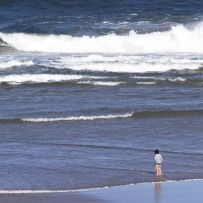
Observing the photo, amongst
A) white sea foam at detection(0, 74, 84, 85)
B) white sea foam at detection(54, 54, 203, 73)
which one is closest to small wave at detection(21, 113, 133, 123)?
white sea foam at detection(0, 74, 84, 85)

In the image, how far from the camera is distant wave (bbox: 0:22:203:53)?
149 ft

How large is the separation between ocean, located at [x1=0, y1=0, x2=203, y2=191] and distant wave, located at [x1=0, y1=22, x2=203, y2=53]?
59 millimetres

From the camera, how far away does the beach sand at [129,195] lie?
1861 centimetres

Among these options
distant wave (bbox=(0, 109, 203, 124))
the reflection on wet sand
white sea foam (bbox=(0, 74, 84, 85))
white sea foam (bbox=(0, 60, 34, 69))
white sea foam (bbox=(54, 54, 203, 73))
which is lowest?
the reflection on wet sand

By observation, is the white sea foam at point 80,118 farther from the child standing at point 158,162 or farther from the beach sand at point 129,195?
the beach sand at point 129,195

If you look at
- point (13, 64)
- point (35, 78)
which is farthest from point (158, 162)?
point (13, 64)

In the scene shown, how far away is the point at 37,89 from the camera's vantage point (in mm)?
32344

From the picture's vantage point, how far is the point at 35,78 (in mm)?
34344

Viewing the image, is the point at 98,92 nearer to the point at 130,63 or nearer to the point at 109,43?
the point at 130,63

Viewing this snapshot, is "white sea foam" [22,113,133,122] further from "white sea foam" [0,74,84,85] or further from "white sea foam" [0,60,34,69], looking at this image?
"white sea foam" [0,60,34,69]

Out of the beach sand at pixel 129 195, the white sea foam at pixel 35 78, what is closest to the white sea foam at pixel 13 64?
the white sea foam at pixel 35 78

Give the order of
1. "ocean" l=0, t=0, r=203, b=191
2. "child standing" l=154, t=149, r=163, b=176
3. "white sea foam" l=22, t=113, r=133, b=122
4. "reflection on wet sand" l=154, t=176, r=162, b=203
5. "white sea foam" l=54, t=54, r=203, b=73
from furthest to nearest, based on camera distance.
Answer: "white sea foam" l=54, t=54, r=203, b=73 < "white sea foam" l=22, t=113, r=133, b=122 < "ocean" l=0, t=0, r=203, b=191 < "child standing" l=154, t=149, r=163, b=176 < "reflection on wet sand" l=154, t=176, r=162, b=203

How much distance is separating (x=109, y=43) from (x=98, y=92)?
1485 cm

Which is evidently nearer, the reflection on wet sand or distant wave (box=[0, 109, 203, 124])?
the reflection on wet sand
